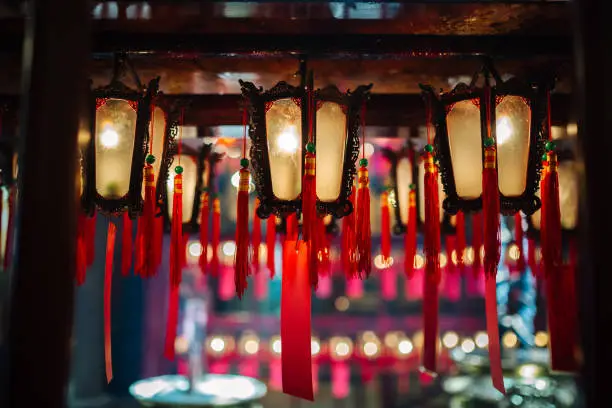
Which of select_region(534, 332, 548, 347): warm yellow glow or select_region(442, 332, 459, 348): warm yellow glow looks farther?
select_region(442, 332, 459, 348): warm yellow glow

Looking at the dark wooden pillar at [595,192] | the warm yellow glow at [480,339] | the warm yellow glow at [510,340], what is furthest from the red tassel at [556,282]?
the warm yellow glow at [480,339]

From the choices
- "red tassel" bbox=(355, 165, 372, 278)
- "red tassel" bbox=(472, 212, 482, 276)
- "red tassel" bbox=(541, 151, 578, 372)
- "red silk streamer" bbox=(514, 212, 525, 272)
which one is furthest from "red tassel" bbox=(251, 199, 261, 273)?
"red silk streamer" bbox=(514, 212, 525, 272)

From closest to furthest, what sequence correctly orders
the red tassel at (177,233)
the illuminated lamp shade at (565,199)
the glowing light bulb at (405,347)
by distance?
the red tassel at (177,233) < the illuminated lamp shade at (565,199) < the glowing light bulb at (405,347)

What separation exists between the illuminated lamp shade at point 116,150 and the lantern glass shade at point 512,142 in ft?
5.02

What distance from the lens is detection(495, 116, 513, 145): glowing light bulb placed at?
2314mm

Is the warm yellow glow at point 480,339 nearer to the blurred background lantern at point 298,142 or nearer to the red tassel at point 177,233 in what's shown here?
the red tassel at point 177,233

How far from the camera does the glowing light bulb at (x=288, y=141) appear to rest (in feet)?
7.30

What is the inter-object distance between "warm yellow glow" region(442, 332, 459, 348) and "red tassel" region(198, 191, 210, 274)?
6195mm

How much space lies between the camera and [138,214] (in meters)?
2.33

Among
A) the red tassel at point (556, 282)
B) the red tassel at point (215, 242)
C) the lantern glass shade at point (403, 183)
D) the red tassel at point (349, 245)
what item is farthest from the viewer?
the lantern glass shade at point (403, 183)

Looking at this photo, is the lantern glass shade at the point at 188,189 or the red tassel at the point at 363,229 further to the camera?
the lantern glass shade at the point at 188,189

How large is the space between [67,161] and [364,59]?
184cm

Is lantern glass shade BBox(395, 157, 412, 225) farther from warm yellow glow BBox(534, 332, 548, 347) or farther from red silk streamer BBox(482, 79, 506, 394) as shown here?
warm yellow glow BBox(534, 332, 548, 347)

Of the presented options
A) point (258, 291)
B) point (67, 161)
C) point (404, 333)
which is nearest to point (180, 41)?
point (67, 161)
